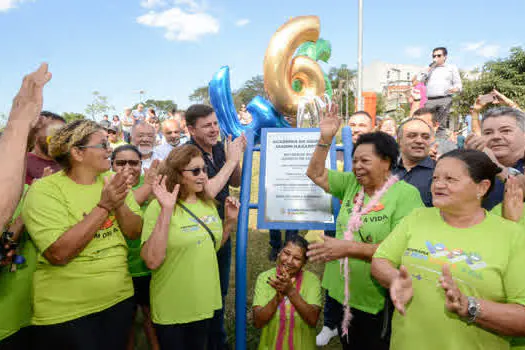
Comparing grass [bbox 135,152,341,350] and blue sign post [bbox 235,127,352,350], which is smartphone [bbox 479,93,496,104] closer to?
blue sign post [bbox 235,127,352,350]

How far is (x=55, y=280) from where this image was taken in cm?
185

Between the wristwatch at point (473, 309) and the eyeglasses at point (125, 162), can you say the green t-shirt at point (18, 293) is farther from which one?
the wristwatch at point (473, 309)

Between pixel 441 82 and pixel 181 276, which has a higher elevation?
pixel 441 82

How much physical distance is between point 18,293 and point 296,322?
1690mm

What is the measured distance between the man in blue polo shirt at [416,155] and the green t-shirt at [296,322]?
1.07 m

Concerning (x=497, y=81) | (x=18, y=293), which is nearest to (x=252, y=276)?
(x=18, y=293)

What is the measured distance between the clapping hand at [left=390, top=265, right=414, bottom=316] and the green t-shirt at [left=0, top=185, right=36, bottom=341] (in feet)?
6.32

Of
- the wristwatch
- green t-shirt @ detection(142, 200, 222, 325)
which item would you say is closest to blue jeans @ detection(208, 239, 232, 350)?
green t-shirt @ detection(142, 200, 222, 325)

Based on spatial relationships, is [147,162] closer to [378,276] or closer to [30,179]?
[30,179]

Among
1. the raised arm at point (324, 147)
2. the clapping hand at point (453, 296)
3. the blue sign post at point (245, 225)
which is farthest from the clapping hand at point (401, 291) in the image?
the blue sign post at point (245, 225)

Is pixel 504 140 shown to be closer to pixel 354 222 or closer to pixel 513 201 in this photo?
pixel 513 201

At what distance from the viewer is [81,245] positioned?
1.81 meters

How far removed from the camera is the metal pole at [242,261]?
2.88 meters

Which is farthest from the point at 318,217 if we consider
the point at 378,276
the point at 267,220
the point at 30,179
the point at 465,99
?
the point at 465,99
